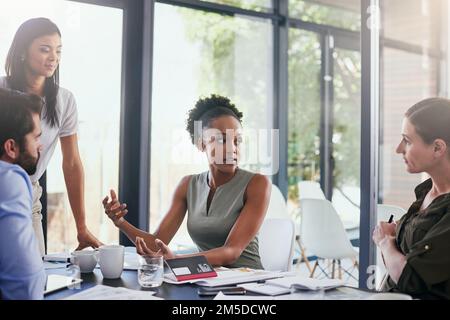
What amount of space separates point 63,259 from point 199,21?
2.93m

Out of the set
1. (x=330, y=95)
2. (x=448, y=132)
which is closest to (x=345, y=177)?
(x=330, y=95)

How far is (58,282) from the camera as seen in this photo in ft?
5.83

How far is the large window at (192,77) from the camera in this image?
4363mm

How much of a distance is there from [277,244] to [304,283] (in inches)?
35.2

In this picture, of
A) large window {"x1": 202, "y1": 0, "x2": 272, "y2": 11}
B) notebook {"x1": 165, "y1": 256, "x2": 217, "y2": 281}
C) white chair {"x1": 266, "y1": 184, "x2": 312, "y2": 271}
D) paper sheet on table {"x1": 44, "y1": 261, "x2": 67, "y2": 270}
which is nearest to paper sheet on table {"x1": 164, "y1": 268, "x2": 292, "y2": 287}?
notebook {"x1": 165, "y1": 256, "x2": 217, "y2": 281}

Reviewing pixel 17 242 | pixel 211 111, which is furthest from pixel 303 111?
pixel 17 242

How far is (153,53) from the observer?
14.1 ft

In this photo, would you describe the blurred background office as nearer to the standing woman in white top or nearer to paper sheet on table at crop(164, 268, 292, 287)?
the standing woman in white top

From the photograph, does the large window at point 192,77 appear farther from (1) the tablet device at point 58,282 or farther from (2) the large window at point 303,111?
(1) the tablet device at point 58,282

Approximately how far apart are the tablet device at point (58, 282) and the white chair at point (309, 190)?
12.3 ft

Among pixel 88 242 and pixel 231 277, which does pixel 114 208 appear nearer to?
pixel 88 242

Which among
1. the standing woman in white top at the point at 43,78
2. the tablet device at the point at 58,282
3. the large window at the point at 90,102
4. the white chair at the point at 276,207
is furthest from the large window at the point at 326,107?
the tablet device at the point at 58,282

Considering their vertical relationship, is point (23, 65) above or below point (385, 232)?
above
